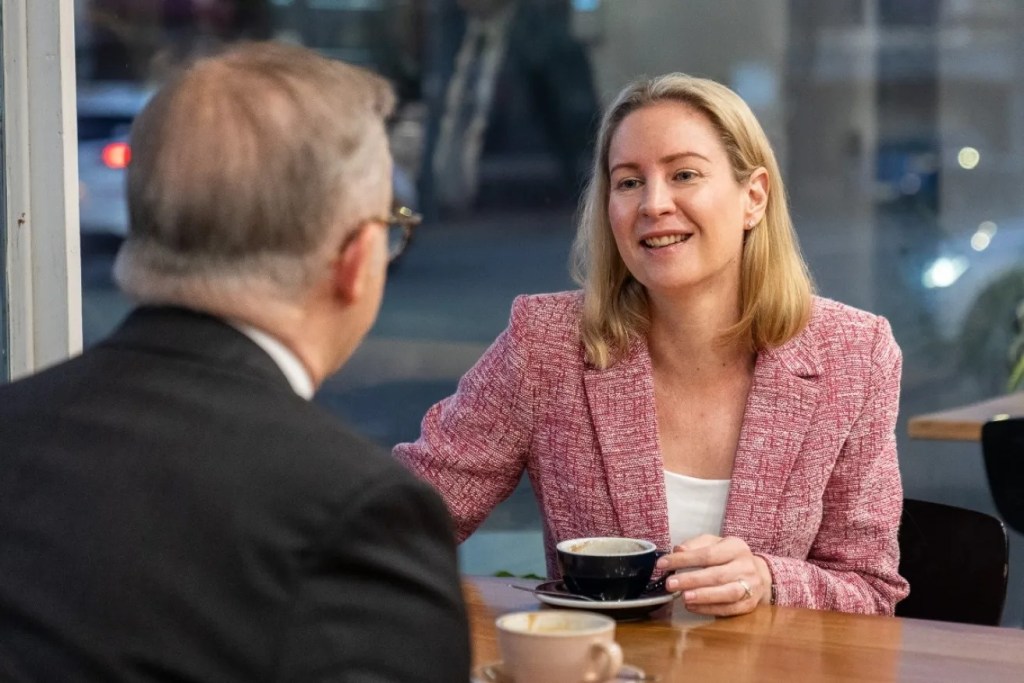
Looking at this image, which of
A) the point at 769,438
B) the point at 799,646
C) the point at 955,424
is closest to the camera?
the point at 799,646

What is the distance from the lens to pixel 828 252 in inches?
179

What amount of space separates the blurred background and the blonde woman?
→ 2.15m

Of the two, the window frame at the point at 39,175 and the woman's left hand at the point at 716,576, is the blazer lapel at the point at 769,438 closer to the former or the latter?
the woman's left hand at the point at 716,576

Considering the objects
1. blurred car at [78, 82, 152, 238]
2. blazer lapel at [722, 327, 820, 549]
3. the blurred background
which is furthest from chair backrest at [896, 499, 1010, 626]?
the blurred background

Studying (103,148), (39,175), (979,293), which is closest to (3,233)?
(39,175)

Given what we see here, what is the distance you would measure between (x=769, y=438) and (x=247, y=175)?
4.01 ft

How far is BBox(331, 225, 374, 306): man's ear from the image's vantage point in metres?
1.09

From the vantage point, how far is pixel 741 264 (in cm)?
226

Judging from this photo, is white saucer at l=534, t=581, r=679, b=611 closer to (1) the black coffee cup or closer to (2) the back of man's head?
(1) the black coffee cup

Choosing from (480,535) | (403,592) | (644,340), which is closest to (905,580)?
(644,340)

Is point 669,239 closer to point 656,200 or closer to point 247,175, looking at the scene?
point 656,200

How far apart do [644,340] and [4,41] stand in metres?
1.09

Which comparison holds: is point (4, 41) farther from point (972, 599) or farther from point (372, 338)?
point (372, 338)

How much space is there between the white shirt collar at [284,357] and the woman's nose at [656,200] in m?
1.11
